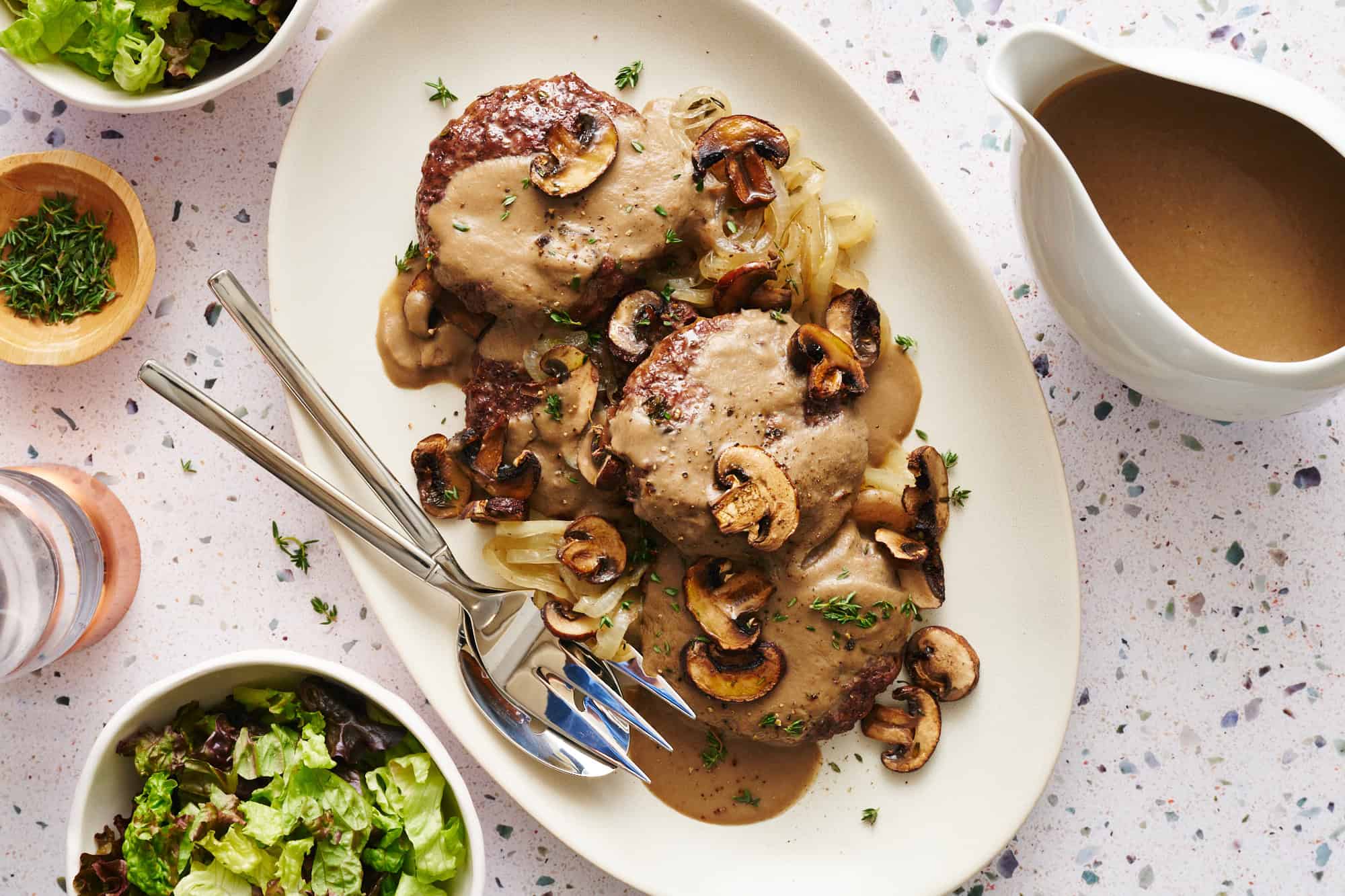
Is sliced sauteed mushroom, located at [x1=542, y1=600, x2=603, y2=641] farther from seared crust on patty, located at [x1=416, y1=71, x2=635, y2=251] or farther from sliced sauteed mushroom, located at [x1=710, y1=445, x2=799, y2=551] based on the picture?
seared crust on patty, located at [x1=416, y1=71, x2=635, y2=251]

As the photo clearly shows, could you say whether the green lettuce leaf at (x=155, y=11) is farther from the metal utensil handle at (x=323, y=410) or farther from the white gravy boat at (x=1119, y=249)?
the white gravy boat at (x=1119, y=249)

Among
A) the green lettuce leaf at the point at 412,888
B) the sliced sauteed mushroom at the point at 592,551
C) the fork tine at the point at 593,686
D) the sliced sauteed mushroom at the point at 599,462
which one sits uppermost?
the sliced sauteed mushroom at the point at 599,462

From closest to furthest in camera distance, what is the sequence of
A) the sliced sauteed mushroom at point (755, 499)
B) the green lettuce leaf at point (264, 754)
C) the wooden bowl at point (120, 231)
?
the sliced sauteed mushroom at point (755, 499) < the green lettuce leaf at point (264, 754) < the wooden bowl at point (120, 231)

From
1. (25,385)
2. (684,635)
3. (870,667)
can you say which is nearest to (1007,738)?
→ (870,667)

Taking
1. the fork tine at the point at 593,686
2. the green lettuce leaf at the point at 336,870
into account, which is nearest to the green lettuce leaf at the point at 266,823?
the green lettuce leaf at the point at 336,870

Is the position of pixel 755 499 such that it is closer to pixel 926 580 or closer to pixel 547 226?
pixel 926 580

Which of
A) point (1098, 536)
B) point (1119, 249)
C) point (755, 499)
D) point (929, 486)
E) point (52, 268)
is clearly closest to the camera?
point (1119, 249)

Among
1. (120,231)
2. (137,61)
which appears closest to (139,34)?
(137,61)

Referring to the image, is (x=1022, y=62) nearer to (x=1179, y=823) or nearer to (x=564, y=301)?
(x=564, y=301)
